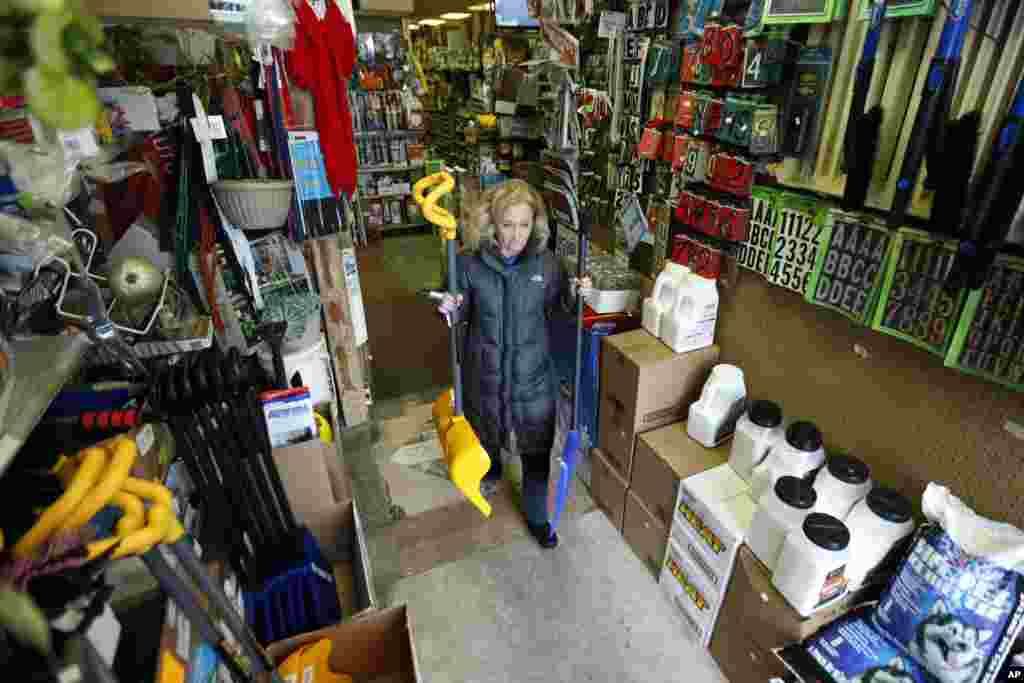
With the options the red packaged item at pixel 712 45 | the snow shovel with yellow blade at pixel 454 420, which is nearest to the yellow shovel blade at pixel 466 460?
the snow shovel with yellow blade at pixel 454 420

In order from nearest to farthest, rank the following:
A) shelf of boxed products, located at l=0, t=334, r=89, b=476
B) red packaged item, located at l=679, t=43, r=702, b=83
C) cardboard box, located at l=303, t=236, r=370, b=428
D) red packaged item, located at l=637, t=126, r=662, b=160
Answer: shelf of boxed products, located at l=0, t=334, r=89, b=476
red packaged item, located at l=679, t=43, r=702, b=83
red packaged item, located at l=637, t=126, r=662, b=160
cardboard box, located at l=303, t=236, r=370, b=428

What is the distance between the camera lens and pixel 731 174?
1878 mm

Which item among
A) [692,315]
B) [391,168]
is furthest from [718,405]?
[391,168]

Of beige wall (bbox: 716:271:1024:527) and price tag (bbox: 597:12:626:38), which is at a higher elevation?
price tag (bbox: 597:12:626:38)

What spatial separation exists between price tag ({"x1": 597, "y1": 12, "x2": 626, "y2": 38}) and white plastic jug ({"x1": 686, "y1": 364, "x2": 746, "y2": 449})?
5.48ft

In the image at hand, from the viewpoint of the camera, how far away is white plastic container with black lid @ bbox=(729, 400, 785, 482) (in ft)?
5.75

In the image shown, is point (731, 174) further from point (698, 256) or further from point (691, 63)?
point (691, 63)

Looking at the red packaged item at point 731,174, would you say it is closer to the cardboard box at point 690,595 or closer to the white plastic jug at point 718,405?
the white plastic jug at point 718,405

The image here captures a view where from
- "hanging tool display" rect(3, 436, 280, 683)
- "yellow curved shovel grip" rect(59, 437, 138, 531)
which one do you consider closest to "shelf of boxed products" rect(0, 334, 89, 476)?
"hanging tool display" rect(3, 436, 280, 683)

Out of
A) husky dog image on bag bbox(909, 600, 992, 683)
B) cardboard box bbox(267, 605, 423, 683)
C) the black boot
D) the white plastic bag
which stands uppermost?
the white plastic bag

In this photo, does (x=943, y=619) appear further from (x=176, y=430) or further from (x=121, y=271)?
(x=121, y=271)

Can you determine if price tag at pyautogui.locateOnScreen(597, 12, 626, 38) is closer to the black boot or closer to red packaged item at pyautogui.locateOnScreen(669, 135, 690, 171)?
red packaged item at pyautogui.locateOnScreen(669, 135, 690, 171)

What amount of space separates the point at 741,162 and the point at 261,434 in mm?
1814

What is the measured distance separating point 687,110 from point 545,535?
1.80m
